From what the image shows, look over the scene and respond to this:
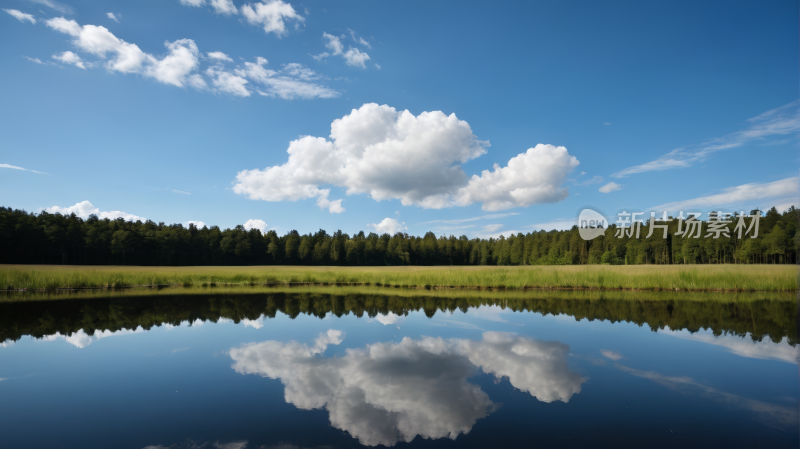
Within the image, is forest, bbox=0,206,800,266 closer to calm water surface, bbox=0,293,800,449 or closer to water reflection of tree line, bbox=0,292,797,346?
water reflection of tree line, bbox=0,292,797,346

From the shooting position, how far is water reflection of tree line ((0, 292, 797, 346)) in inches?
549

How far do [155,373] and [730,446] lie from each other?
11348mm

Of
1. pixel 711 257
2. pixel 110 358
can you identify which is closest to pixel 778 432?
pixel 110 358

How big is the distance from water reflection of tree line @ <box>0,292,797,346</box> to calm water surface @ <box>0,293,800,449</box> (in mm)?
244

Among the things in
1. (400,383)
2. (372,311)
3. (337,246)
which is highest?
(337,246)

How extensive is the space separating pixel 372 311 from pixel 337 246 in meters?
91.4

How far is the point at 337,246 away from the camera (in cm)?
10825

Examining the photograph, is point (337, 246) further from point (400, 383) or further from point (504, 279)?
point (400, 383)

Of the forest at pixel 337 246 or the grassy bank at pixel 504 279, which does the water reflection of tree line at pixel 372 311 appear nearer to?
the grassy bank at pixel 504 279

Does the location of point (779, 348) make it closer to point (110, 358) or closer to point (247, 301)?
point (110, 358)

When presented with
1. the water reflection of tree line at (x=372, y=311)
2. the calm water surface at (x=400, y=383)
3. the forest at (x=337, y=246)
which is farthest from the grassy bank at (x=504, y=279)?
the forest at (x=337, y=246)

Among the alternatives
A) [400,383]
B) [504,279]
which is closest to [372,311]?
[400,383]

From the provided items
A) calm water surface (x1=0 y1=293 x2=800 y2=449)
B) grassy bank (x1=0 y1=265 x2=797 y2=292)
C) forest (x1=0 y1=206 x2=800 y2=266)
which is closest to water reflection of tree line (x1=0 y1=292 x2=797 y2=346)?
calm water surface (x1=0 y1=293 x2=800 y2=449)

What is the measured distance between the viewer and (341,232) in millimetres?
131375
